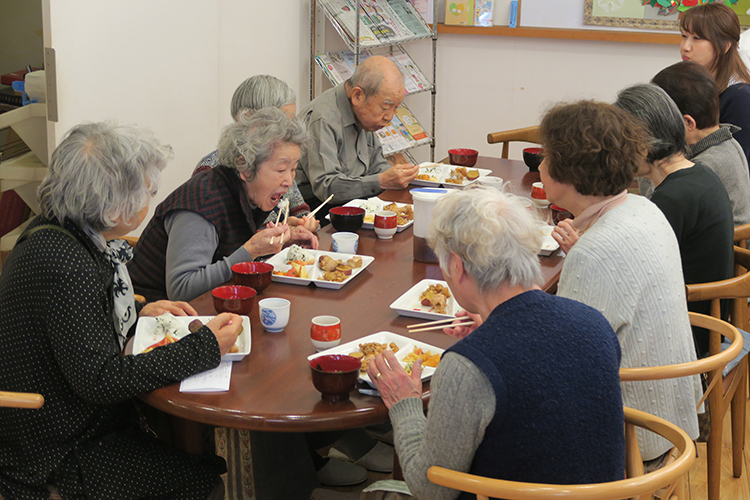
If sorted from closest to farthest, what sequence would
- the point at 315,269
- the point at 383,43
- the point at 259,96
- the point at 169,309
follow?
the point at 169,309
the point at 315,269
the point at 259,96
the point at 383,43

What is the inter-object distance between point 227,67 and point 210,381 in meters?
3.41

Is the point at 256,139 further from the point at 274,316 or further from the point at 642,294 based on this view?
the point at 642,294

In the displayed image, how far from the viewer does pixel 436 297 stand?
1877 millimetres

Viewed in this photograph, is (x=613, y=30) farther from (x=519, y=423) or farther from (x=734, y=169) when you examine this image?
(x=519, y=423)

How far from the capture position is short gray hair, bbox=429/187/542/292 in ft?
4.19

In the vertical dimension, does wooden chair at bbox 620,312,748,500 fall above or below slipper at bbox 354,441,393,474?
above

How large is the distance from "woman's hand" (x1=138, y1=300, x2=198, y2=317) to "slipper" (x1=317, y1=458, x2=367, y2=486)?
2.84 ft

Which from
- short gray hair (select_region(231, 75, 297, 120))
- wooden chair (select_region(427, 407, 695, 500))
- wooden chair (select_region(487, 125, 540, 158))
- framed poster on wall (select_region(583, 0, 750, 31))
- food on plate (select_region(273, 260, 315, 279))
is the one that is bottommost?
wooden chair (select_region(427, 407, 695, 500))

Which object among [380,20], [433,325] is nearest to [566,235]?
[433,325]

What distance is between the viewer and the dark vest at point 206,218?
2.12 meters

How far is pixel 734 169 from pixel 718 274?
73 centimetres

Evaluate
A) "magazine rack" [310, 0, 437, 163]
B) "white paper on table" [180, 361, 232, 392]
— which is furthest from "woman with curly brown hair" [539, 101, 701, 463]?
"magazine rack" [310, 0, 437, 163]

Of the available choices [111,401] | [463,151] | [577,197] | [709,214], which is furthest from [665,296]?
[463,151]

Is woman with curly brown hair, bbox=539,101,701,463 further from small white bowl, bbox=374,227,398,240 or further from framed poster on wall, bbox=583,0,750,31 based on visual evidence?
framed poster on wall, bbox=583,0,750,31
